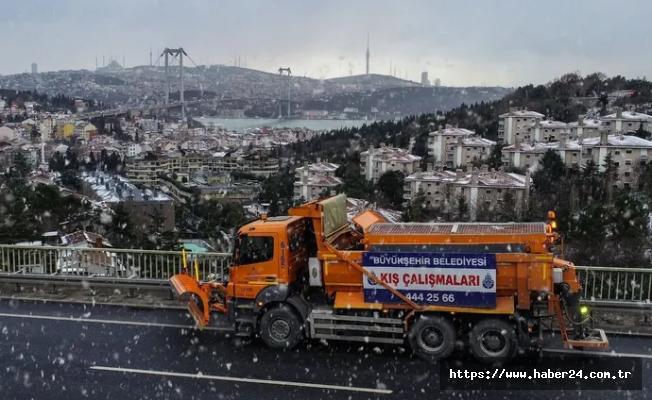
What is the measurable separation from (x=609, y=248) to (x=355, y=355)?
1254cm

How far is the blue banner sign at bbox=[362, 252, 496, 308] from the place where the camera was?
6.79 metres

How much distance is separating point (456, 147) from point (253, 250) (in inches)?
2176

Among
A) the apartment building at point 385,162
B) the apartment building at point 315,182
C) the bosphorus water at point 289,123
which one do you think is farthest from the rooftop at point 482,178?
the bosphorus water at point 289,123

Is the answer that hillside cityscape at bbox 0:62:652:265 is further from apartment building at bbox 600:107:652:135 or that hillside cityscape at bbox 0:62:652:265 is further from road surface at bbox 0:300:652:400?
road surface at bbox 0:300:652:400

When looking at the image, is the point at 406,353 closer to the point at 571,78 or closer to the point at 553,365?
the point at 553,365

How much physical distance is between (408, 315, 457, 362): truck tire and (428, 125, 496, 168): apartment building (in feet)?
178

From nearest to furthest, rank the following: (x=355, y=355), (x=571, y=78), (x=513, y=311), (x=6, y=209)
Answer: (x=513, y=311) < (x=355, y=355) < (x=6, y=209) < (x=571, y=78)

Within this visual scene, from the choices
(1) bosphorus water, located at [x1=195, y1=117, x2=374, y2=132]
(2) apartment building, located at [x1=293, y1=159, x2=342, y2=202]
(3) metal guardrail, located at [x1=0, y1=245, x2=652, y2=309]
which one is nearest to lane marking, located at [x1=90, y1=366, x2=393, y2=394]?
(3) metal guardrail, located at [x1=0, y1=245, x2=652, y2=309]

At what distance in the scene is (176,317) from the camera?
8.84 m

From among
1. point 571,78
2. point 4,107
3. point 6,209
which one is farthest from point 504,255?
point 4,107

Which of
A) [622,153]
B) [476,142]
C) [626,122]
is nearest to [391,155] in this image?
[476,142]

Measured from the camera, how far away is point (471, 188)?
4316 cm

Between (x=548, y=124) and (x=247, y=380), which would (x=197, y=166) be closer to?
(x=548, y=124)

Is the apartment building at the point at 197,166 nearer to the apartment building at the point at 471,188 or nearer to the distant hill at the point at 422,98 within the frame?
the apartment building at the point at 471,188
